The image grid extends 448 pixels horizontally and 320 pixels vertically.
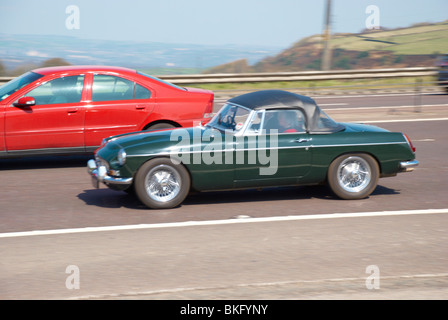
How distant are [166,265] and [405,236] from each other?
8.56 feet

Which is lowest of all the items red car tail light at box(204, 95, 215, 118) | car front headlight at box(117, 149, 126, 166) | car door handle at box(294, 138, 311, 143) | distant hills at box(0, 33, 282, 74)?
car front headlight at box(117, 149, 126, 166)

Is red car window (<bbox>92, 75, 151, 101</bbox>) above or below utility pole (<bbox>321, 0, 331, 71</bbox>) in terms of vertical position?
below

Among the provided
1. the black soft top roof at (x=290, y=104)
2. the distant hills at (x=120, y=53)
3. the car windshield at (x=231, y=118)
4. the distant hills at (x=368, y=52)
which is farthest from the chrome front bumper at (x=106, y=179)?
the distant hills at (x=368, y=52)

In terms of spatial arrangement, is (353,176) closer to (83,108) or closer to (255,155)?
(255,155)

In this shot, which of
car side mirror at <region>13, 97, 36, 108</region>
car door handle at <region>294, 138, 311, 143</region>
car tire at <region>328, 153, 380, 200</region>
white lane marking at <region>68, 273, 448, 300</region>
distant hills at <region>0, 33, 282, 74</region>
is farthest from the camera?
distant hills at <region>0, 33, 282, 74</region>

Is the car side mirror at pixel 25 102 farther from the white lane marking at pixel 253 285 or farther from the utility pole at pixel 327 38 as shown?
the utility pole at pixel 327 38

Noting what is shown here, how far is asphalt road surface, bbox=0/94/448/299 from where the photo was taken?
4.90m

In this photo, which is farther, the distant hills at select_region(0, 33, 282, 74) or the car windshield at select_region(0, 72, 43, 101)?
the distant hills at select_region(0, 33, 282, 74)

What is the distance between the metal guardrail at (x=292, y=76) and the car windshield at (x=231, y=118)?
1477 cm

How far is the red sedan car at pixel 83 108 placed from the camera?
9492 millimetres

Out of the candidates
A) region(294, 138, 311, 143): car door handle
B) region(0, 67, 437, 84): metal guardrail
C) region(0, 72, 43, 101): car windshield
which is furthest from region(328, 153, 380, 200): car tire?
region(0, 67, 437, 84): metal guardrail

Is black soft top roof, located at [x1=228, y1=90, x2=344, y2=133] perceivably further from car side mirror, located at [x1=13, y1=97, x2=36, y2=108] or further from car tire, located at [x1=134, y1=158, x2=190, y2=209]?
car side mirror, located at [x1=13, y1=97, x2=36, y2=108]

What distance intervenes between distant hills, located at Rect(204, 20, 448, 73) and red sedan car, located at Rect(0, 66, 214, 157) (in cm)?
A: 1801

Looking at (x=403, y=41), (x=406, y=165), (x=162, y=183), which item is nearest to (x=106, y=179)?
(x=162, y=183)
